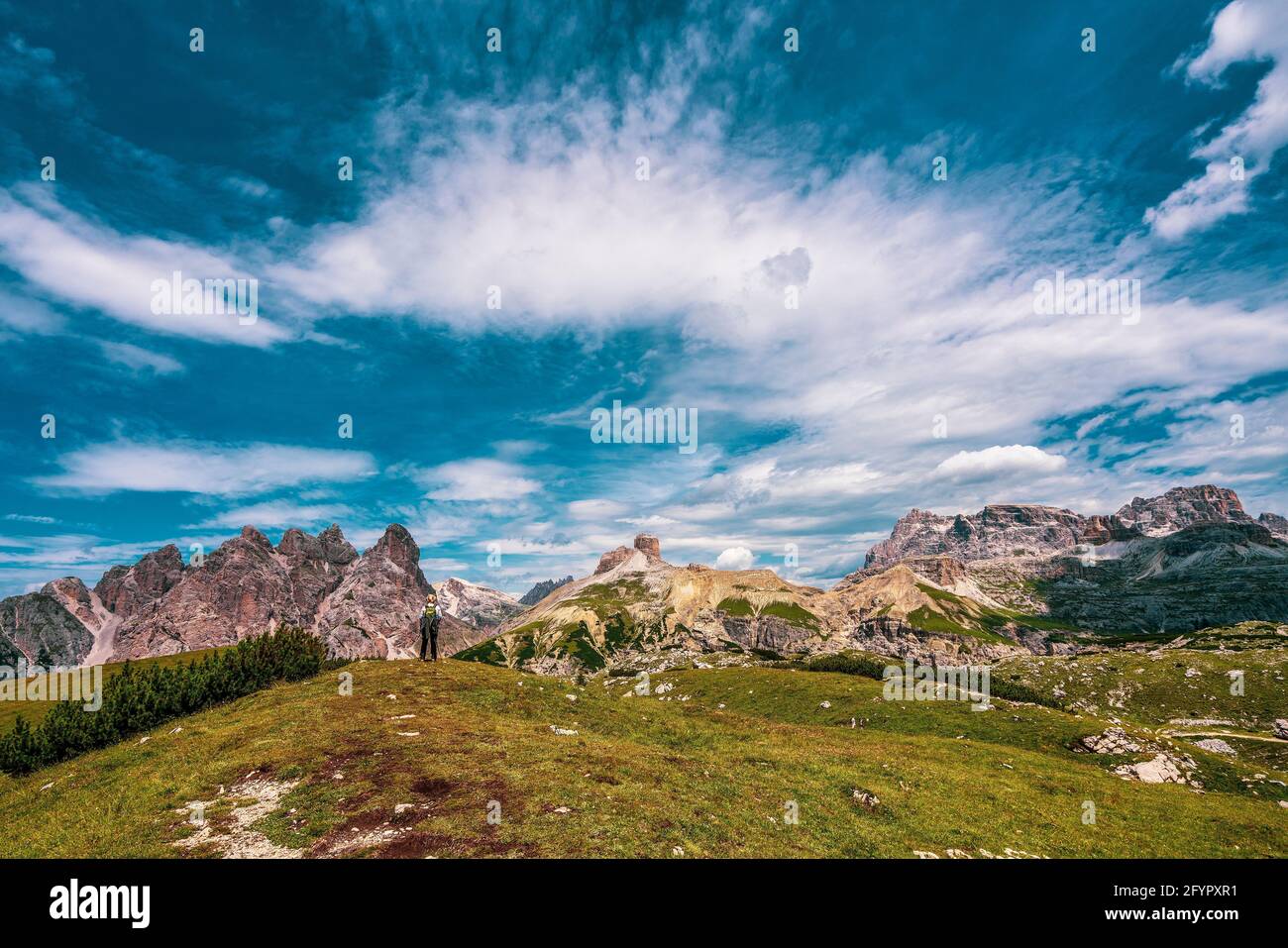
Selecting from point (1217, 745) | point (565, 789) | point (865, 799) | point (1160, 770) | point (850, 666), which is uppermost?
point (565, 789)

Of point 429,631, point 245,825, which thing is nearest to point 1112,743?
point 429,631

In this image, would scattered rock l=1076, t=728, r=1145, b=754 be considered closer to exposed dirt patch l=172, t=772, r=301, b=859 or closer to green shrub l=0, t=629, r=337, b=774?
exposed dirt patch l=172, t=772, r=301, b=859

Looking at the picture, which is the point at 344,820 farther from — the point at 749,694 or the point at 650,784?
the point at 749,694

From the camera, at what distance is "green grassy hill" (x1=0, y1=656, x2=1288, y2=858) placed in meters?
17.6

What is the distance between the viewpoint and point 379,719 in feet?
99.4

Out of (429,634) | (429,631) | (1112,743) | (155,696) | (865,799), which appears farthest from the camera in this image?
(429,631)

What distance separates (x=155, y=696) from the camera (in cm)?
3409

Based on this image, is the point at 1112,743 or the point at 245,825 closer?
the point at 245,825

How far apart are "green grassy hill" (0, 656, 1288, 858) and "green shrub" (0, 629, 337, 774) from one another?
1730mm

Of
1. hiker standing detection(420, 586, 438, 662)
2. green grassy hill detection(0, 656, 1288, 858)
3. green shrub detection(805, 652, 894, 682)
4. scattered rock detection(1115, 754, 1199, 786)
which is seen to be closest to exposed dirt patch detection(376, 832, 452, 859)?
green grassy hill detection(0, 656, 1288, 858)

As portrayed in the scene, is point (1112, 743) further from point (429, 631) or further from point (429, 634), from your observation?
point (429, 631)

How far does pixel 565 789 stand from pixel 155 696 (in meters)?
30.3
